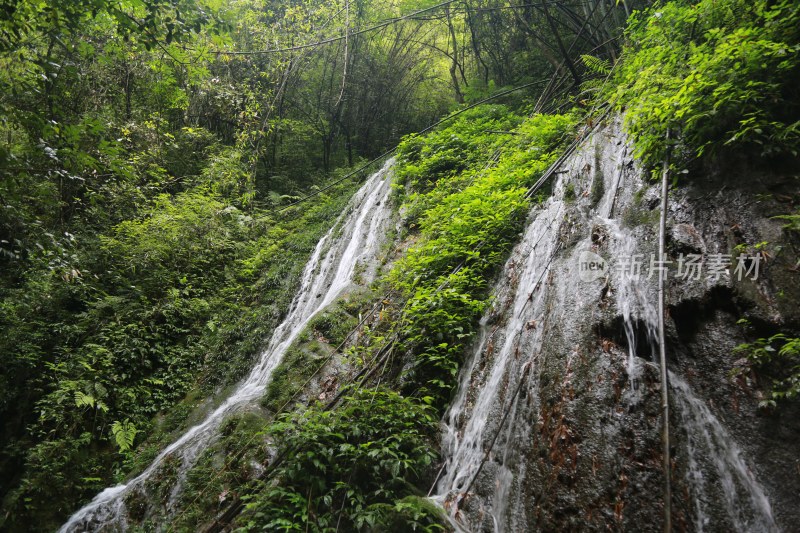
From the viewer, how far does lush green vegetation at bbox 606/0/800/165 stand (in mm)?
3154

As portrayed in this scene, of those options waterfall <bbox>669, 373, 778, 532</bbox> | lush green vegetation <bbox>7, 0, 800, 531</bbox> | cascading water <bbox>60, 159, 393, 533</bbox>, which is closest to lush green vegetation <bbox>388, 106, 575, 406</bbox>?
lush green vegetation <bbox>7, 0, 800, 531</bbox>

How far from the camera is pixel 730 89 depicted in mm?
3289

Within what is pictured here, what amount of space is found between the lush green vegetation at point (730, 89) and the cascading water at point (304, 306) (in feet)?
15.7

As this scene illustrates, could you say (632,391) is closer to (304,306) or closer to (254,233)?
(304,306)

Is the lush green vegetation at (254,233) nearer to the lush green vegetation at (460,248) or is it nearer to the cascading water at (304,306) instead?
the lush green vegetation at (460,248)

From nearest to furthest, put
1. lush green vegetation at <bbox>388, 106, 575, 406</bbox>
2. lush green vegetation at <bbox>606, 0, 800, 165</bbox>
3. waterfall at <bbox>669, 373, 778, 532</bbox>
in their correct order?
waterfall at <bbox>669, 373, 778, 532</bbox> → lush green vegetation at <bbox>606, 0, 800, 165</bbox> → lush green vegetation at <bbox>388, 106, 575, 406</bbox>

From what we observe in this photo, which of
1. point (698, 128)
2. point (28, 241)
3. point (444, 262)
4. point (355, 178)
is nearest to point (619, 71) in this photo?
point (698, 128)

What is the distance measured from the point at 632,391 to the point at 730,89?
98.6 inches

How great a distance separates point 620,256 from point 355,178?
422 inches

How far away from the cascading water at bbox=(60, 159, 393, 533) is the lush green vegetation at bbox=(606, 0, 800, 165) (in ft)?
15.7

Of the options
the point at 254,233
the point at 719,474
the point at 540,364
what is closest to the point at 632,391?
the point at 719,474

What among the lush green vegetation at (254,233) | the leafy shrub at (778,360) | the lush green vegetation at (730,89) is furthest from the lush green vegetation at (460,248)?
the leafy shrub at (778,360)

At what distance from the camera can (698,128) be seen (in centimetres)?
355

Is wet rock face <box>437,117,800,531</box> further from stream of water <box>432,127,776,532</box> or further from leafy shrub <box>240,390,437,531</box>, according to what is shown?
leafy shrub <box>240,390,437,531</box>
